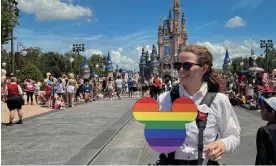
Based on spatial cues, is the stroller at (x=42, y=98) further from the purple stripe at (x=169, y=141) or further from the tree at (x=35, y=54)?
the tree at (x=35, y=54)

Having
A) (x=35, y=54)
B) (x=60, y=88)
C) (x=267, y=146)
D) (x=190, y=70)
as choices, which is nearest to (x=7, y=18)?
(x=60, y=88)

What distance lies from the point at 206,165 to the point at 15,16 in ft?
61.2

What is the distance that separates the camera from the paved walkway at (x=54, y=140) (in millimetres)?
6917

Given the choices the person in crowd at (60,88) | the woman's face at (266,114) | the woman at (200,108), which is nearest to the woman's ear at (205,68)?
the woman at (200,108)

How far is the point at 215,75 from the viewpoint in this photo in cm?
289

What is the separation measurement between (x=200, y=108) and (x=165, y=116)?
1.02 ft

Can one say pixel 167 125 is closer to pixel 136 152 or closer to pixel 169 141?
pixel 169 141

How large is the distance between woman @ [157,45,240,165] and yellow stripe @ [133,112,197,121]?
201mm

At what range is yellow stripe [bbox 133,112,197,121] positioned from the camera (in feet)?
7.85

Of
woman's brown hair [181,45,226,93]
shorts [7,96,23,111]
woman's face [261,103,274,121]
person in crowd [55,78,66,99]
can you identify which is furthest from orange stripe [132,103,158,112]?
person in crowd [55,78,66,99]

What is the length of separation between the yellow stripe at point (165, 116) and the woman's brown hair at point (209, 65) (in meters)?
0.46

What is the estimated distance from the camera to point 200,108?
2.61m

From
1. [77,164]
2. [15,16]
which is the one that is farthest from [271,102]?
[15,16]

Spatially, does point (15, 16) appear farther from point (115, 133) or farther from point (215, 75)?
point (215, 75)
